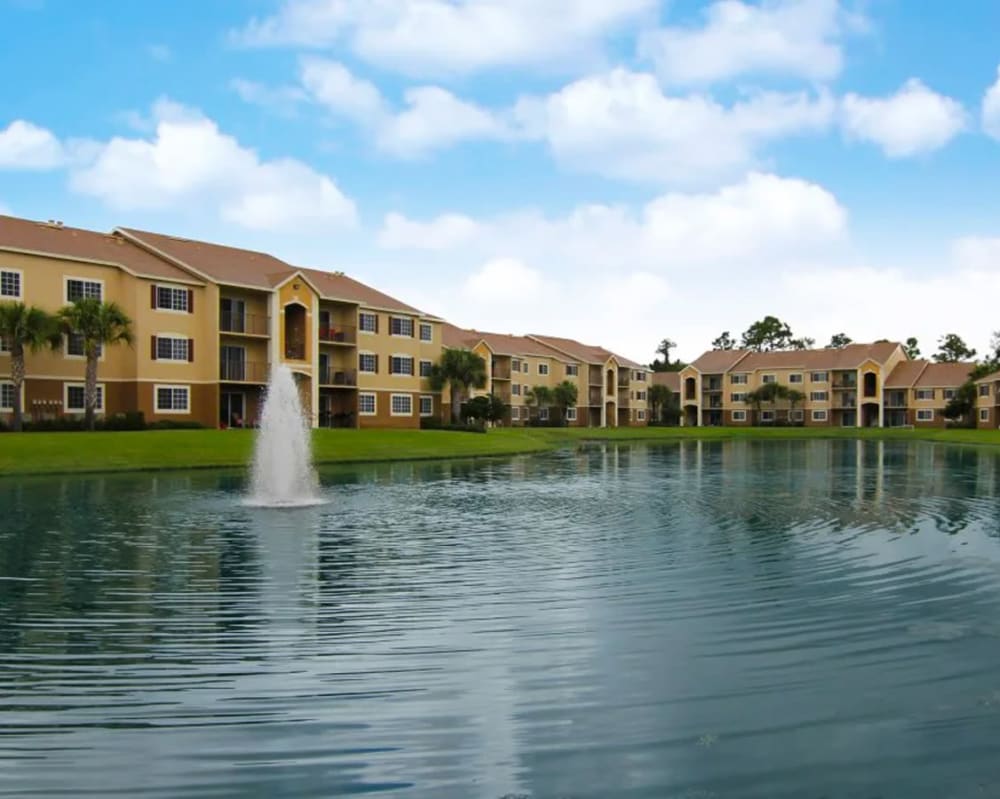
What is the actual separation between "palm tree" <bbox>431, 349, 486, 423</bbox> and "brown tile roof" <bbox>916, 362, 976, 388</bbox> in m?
65.5

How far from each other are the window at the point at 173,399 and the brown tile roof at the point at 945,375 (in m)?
91.5

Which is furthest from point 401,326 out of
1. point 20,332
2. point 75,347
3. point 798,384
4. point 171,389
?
point 798,384

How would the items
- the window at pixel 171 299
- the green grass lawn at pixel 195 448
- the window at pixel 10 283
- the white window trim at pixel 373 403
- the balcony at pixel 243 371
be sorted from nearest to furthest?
the green grass lawn at pixel 195 448
the window at pixel 10 283
the window at pixel 171 299
the balcony at pixel 243 371
the white window trim at pixel 373 403

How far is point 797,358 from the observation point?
124688 mm

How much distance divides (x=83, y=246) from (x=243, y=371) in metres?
11.5

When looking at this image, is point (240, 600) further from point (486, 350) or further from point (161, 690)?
point (486, 350)

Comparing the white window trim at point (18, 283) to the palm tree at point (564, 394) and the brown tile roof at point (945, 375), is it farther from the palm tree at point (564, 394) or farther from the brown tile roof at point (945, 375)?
the brown tile roof at point (945, 375)

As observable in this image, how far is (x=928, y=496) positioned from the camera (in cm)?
2816

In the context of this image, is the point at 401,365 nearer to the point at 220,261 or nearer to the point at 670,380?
the point at 220,261

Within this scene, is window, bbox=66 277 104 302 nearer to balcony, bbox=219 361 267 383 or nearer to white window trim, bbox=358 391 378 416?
balcony, bbox=219 361 267 383

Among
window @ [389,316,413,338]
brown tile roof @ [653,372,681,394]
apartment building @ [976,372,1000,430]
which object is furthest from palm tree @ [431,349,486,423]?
brown tile roof @ [653,372,681,394]

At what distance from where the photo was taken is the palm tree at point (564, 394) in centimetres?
10019

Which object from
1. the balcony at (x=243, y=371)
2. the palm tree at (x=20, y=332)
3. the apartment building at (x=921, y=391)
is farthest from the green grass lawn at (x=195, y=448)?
the apartment building at (x=921, y=391)

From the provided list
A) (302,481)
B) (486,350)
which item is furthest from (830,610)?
(486,350)
